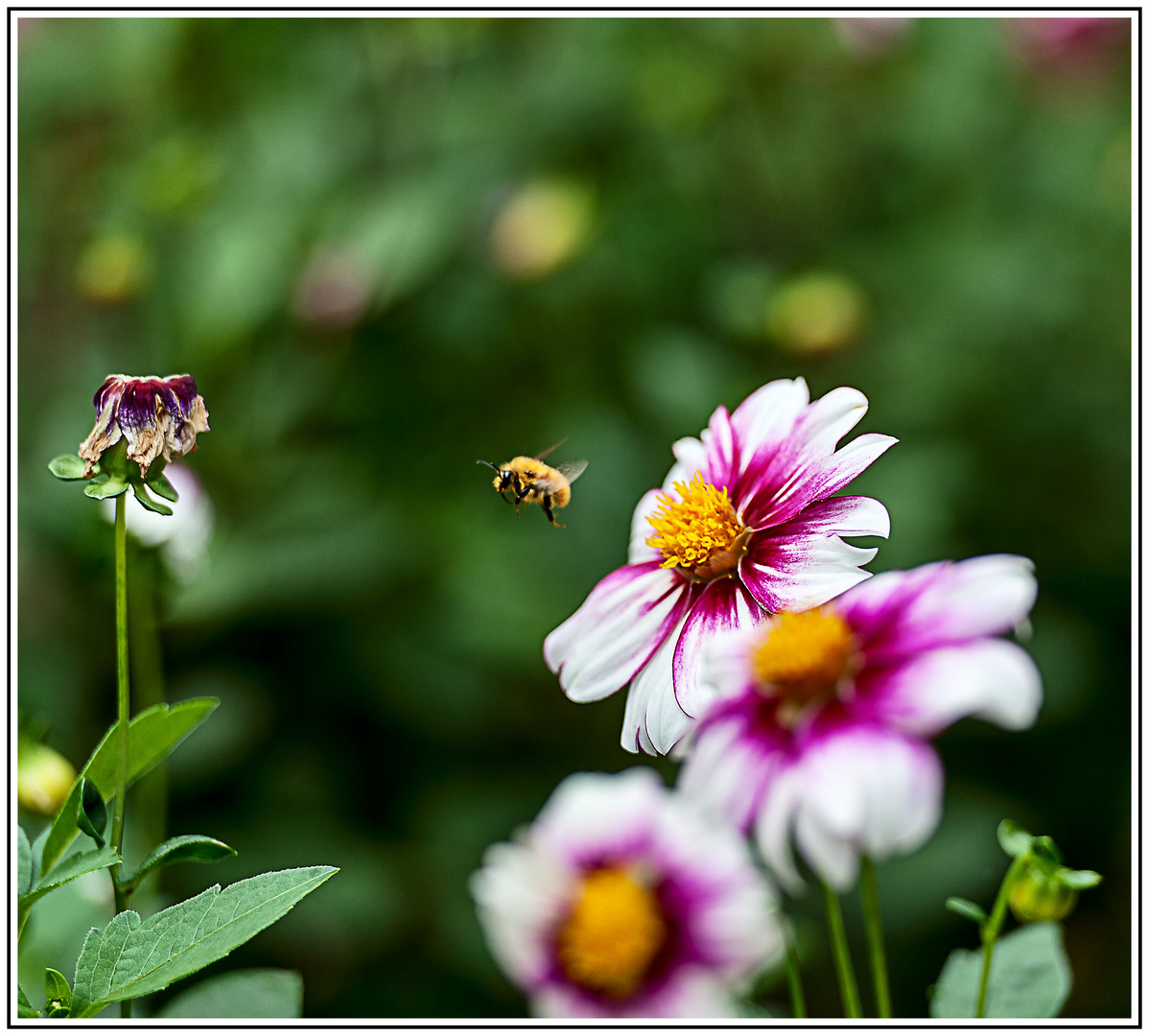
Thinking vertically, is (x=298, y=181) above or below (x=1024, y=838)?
above

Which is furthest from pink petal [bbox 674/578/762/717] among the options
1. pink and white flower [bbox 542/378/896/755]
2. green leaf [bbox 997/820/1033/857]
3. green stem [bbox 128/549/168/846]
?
green stem [bbox 128/549/168/846]

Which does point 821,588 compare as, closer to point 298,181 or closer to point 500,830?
point 500,830

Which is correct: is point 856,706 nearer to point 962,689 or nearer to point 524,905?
point 962,689

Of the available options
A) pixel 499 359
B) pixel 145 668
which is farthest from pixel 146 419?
pixel 499 359

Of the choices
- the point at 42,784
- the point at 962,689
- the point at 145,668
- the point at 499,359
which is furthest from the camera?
the point at 499,359

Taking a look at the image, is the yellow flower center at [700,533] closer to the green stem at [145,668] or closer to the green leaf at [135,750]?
the green leaf at [135,750]

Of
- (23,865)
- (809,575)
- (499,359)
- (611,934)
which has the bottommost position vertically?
(611,934)
